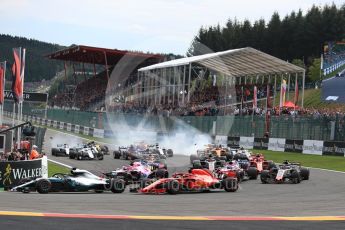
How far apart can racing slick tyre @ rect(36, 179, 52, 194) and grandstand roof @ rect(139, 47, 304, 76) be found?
34.6 m

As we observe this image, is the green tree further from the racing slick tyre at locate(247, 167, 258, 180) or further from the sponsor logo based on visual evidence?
the sponsor logo

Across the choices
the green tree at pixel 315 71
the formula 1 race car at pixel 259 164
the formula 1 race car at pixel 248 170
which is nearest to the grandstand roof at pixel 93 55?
the green tree at pixel 315 71

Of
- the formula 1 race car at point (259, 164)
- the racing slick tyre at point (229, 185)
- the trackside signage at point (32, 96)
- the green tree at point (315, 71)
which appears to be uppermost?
the green tree at point (315, 71)

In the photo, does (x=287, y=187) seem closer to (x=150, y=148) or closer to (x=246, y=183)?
(x=246, y=183)

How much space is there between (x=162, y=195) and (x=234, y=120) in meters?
26.6

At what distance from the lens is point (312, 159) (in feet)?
114

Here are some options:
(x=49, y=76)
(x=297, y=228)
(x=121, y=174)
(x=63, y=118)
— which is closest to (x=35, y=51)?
(x=49, y=76)

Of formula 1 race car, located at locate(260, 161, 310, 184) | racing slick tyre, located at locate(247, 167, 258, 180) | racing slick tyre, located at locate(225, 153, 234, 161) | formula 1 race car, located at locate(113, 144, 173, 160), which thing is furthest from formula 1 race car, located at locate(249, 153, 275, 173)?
formula 1 race car, located at locate(113, 144, 173, 160)

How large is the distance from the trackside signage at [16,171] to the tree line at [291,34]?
7287 centimetres

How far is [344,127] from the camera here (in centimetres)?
3578

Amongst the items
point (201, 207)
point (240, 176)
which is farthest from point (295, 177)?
point (201, 207)

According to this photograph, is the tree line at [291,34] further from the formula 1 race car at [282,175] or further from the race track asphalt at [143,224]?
the race track asphalt at [143,224]

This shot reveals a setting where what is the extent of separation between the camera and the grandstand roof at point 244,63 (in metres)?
52.0

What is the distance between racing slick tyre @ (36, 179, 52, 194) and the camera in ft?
60.2
